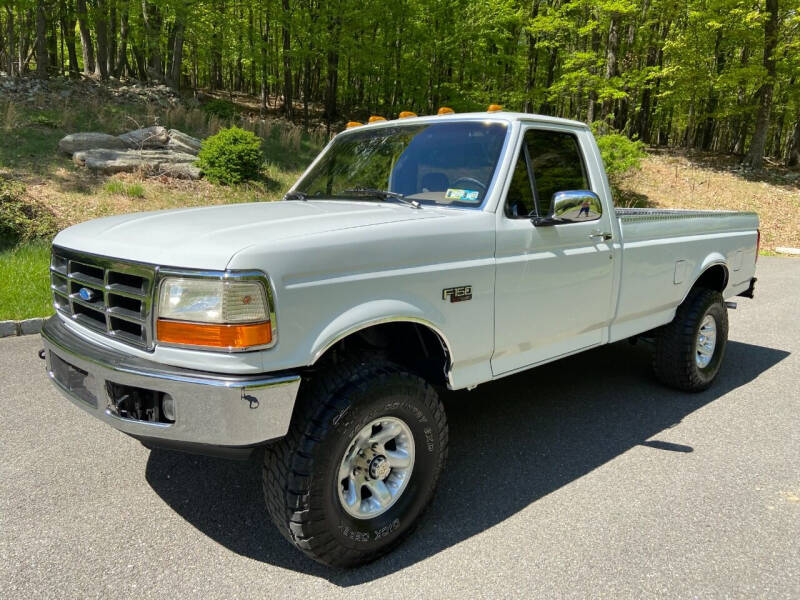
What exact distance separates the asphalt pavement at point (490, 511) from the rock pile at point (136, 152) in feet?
31.3

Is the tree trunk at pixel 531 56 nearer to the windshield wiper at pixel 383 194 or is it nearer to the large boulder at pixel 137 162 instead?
the large boulder at pixel 137 162

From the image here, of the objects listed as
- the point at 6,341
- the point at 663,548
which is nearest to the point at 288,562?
the point at 663,548

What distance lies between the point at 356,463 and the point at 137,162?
12724mm

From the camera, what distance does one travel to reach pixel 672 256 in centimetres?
452

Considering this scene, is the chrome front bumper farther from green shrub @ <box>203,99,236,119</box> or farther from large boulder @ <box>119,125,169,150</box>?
green shrub @ <box>203,99,236,119</box>

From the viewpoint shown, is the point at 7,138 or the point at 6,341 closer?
the point at 6,341

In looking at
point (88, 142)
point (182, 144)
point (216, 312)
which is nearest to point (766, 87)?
point (182, 144)

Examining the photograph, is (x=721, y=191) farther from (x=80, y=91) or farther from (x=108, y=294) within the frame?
(x=108, y=294)

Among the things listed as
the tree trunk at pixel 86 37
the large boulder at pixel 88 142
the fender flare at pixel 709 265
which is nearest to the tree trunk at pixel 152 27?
the tree trunk at pixel 86 37

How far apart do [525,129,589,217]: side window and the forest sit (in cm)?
1537

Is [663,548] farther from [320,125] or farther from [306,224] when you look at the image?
[320,125]

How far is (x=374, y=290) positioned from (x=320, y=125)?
23250 mm

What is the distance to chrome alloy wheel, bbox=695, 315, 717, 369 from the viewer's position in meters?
5.05

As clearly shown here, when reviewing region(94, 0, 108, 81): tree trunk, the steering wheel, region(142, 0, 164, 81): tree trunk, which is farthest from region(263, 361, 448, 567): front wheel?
region(94, 0, 108, 81): tree trunk
